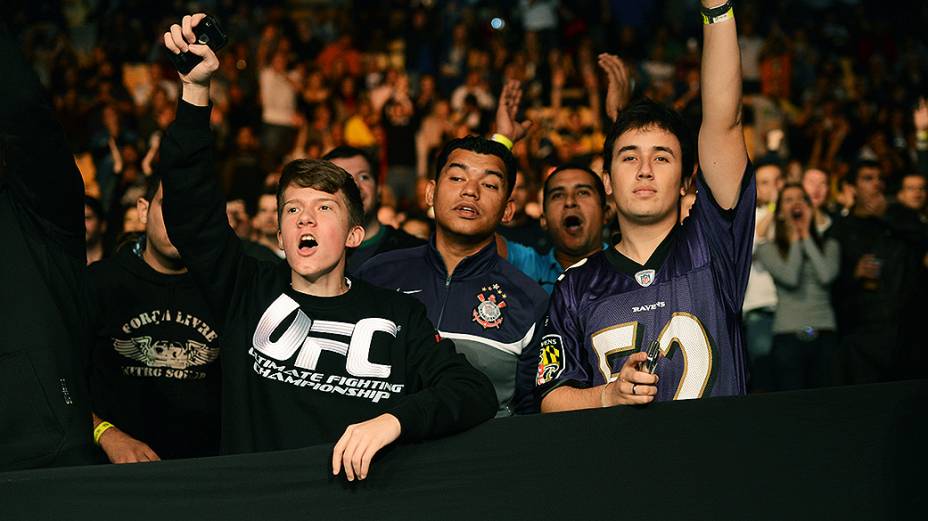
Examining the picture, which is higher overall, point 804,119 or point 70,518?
point 804,119

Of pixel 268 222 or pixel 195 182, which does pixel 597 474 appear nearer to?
pixel 195 182

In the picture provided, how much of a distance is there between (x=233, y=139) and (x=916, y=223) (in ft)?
23.6

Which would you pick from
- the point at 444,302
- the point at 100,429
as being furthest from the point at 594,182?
the point at 100,429

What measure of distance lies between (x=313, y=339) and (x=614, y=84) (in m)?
2.44

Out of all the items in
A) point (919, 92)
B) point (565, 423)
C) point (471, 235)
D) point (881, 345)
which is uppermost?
point (919, 92)

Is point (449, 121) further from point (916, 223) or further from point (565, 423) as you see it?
point (565, 423)

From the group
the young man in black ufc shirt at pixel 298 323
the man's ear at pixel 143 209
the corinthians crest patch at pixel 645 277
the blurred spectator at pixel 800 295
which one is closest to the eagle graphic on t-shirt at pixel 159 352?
the man's ear at pixel 143 209

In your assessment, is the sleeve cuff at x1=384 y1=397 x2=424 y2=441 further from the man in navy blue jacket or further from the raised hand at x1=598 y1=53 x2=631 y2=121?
the raised hand at x1=598 y1=53 x2=631 y2=121

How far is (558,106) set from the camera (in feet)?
48.2

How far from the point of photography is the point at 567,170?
591 cm

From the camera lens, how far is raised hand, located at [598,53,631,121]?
5438mm

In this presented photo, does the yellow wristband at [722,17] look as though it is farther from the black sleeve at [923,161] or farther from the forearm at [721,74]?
the black sleeve at [923,161]

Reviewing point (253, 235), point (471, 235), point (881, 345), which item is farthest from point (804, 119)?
point (471, 235)

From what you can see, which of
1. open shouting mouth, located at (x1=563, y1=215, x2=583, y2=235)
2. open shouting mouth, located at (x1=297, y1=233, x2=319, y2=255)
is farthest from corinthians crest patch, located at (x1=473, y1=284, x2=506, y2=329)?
open shouting mouth, located at (x1=563, y1=215, x2=583, y2=235)
